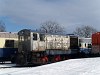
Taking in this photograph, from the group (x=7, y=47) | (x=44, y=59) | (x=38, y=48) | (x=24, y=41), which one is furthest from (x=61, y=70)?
(x=7, y=47)

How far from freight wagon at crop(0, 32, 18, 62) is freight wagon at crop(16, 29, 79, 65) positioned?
2199mm

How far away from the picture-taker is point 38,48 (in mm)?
30000

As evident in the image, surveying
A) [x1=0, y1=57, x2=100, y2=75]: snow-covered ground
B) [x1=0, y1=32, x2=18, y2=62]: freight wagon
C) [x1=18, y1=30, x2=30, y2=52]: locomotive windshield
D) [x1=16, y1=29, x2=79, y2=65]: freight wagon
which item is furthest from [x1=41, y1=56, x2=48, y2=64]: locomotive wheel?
[x1=0, y1=57, x2=100, y2=75]: snow-covered ground

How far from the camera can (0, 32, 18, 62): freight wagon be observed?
104 feet

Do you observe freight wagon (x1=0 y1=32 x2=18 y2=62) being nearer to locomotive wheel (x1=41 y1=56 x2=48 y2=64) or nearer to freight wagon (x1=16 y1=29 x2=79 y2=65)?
freight wagon (x1=16 y1=29 x2=79 y2=65)

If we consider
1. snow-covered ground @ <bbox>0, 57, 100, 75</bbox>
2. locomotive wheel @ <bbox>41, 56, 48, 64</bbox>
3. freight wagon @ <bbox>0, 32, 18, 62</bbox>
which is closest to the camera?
snow-covered ground @ <bbox>0, 57, 100, 75</bbox>

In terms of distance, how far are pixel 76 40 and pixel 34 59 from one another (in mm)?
11346

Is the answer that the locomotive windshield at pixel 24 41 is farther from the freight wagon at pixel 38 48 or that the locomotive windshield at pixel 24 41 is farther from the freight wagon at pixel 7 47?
the freight wagon at pixel 7 47

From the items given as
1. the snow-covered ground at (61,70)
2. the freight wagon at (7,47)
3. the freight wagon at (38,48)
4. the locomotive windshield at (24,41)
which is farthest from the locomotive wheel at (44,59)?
the snow-covered ground at (61,70)

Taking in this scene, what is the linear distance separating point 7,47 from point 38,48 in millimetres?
4246

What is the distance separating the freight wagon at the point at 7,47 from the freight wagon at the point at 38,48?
7.21ft

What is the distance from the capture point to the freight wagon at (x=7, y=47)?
3155cm

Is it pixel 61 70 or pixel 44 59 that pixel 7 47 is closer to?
pixel 44 59

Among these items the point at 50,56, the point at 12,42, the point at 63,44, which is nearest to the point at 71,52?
the point at 63,44
